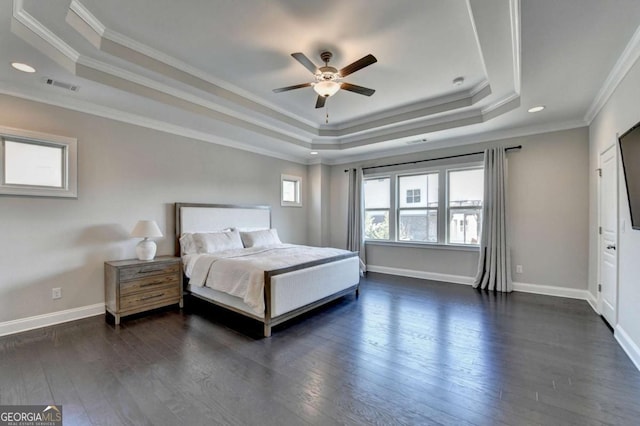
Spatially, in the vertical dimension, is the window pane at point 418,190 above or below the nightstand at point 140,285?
above

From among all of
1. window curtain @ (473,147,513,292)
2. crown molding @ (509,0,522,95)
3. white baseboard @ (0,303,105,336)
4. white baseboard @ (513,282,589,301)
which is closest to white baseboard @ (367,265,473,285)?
window curtain @ (473,147,513,292)

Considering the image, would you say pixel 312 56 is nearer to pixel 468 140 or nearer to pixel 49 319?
pixel 468 140

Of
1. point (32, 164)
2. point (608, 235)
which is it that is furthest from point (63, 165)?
point (608, 235)

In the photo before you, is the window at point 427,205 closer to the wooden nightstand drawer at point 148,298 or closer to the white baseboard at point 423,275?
the white baseboard at point 423,275

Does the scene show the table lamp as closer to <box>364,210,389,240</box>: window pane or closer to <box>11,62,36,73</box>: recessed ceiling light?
<box>11,62,36,73</box>: recessed ceiling light

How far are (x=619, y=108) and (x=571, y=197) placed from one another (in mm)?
1828

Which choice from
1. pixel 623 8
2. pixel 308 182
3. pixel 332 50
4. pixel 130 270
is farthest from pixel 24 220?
pixel 623 8

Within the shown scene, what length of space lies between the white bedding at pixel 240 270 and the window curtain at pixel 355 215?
7.18 feet

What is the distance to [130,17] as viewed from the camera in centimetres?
246

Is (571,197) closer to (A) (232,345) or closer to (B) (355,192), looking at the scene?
(B) (355,192)

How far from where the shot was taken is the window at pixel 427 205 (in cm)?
516

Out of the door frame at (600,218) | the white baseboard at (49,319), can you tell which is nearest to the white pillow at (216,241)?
the white baseboard at (49,319)

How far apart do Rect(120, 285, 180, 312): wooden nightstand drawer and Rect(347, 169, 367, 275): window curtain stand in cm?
372

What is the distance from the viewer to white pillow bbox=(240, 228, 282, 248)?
488cm
